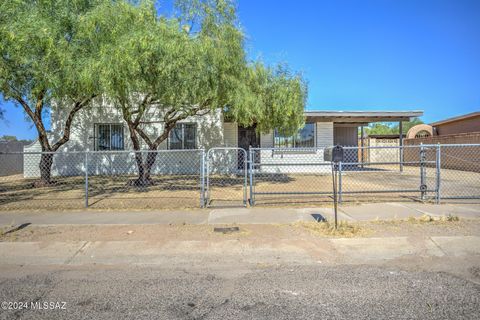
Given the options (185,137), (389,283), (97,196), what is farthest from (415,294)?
(185,137)

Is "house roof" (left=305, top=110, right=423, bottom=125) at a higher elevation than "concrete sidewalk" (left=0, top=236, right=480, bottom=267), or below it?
higher

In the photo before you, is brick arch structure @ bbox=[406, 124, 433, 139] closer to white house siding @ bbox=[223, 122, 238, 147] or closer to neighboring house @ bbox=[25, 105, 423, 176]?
neighboring house @ bbox=[25, 105, 423, 176]

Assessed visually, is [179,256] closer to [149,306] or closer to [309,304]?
[149,306]

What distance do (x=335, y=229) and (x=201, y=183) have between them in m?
3.60

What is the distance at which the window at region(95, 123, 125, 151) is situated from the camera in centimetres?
1694

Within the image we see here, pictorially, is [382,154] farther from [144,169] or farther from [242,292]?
[242,292]

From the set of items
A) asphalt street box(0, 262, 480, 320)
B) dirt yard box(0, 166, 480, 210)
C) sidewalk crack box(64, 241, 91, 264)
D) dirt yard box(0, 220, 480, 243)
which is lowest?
asphalt street box(0, 262, 480, 320)

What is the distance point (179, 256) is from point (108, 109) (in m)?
13.9

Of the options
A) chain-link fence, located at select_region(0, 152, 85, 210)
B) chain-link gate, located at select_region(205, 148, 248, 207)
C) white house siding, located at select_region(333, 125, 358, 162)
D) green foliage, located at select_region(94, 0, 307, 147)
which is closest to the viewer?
green foliage, located at select_region(94, 0, 307, 147)

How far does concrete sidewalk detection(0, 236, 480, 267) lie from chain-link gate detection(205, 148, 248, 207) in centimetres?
286

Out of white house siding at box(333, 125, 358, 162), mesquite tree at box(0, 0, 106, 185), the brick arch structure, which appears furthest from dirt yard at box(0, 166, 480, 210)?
the brick arch structure

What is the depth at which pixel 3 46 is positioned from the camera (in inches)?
314

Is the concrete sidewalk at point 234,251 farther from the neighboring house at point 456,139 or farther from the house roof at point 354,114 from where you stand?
the neighboring house at point 456,139

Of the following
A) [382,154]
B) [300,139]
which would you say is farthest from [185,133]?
[382,154]
